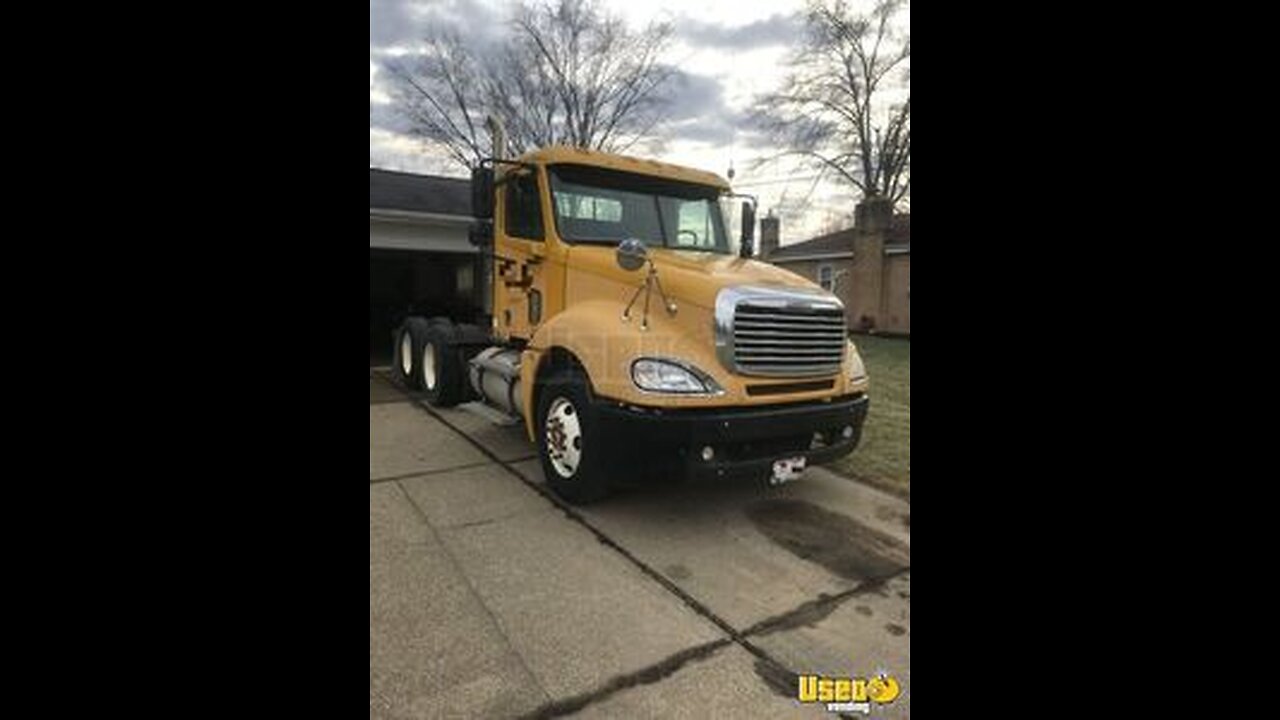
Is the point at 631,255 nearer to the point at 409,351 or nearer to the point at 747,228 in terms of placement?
the point at 747,228

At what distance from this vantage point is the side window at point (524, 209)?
16.3 ft

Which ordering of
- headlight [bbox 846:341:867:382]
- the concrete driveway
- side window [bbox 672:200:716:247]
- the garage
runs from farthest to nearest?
the garage
side window [bbox 672:200:716:247]
headlight [bbox 846:341:867:382]
the concrete driveway

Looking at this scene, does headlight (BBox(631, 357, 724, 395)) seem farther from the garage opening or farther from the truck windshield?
the garage opening

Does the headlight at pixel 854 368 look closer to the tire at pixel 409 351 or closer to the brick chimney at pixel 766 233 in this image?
the brick chimney at pixel 766 233

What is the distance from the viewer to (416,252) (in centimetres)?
1356

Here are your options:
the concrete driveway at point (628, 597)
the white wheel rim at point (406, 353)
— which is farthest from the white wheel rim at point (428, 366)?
the concrete driveway at point (628, 597)

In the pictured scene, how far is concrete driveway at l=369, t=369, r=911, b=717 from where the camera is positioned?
2223 mm

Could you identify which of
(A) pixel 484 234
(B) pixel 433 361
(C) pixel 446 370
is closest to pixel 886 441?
(A) pixel 484 234

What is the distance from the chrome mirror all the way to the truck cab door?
3.36 ft

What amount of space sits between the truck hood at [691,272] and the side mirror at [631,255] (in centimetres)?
4

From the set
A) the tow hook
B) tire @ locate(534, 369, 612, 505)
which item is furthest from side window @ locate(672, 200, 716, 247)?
the tow hook

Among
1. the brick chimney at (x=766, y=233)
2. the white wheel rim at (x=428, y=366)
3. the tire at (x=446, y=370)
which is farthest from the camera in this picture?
the white wheel rim at (x=428, y=366)
